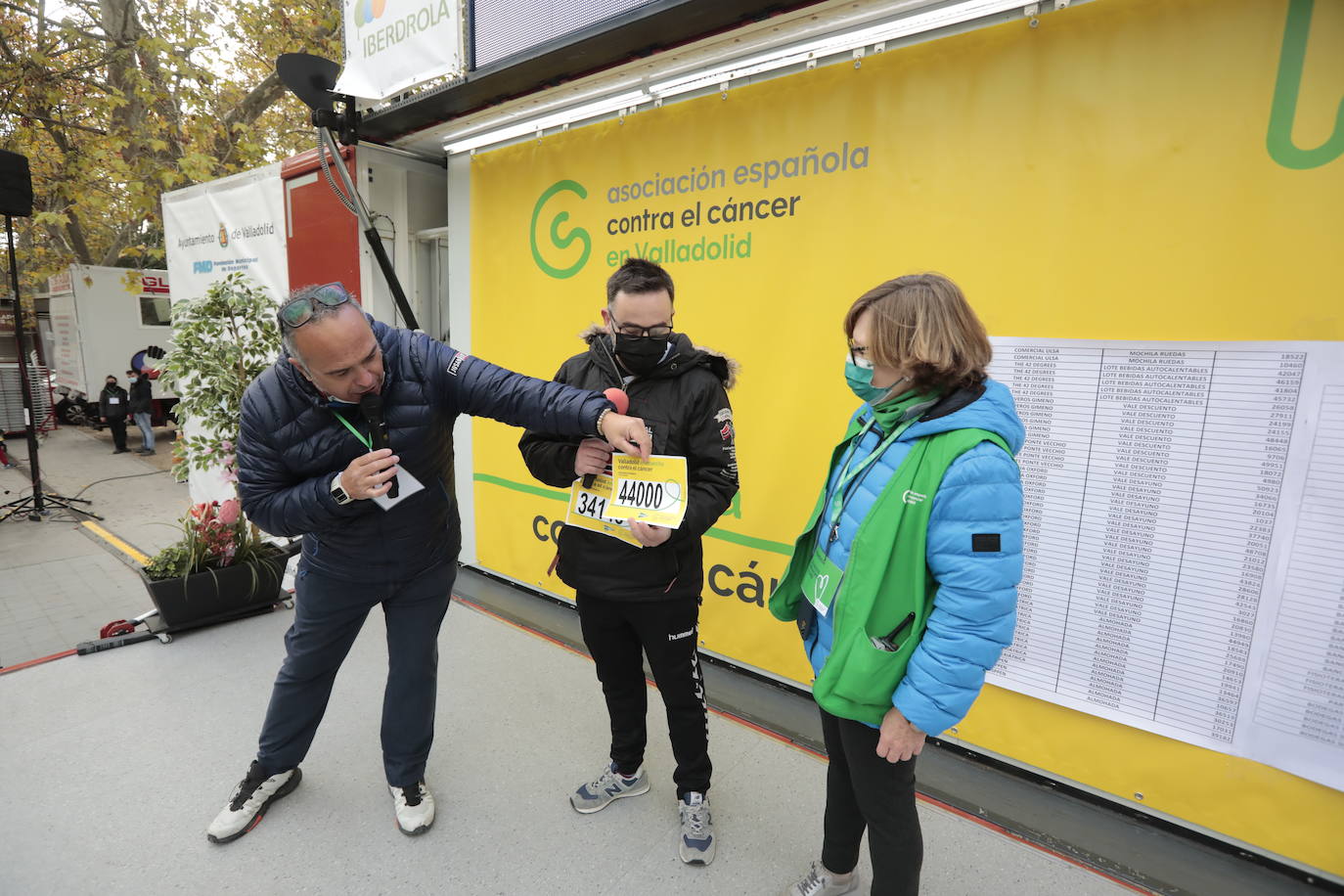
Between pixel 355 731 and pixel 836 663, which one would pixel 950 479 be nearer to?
pixel 836 663

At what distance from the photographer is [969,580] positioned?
48.8 inches

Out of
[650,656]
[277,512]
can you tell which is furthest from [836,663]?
[277,512]

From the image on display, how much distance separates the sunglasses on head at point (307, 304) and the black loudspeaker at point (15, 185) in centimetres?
583

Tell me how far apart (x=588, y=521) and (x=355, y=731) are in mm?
1584

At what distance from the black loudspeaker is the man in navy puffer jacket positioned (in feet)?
18.7

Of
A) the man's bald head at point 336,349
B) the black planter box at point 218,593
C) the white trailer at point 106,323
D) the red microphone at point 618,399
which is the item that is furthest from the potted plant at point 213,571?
the white trailer at point 106,323

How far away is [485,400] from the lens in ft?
6.25

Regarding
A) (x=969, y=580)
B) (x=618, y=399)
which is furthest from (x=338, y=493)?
(x=969, y=580)

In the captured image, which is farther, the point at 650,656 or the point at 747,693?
the point at 747,693

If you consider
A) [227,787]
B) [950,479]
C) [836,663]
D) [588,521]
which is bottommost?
[227,787]

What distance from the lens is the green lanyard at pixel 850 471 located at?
1413 millimetres

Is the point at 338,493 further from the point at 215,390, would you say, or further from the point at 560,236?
the point at 215,390

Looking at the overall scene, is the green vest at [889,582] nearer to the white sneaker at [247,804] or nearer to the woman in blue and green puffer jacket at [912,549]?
the woman in blue and green puffer jacket at [912,549]

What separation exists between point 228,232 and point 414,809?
5.38 metres
